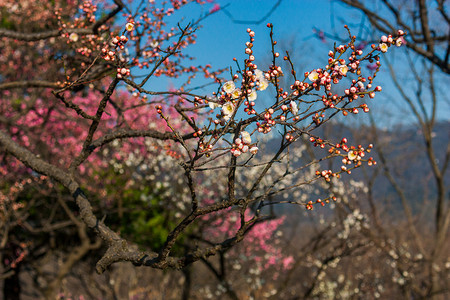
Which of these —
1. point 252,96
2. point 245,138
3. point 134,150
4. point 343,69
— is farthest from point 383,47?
point 134,150

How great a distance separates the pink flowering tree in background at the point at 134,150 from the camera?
1824 millimetres

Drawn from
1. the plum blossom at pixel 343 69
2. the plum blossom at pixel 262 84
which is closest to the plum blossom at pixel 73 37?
the plum blossom at pixel 262 84

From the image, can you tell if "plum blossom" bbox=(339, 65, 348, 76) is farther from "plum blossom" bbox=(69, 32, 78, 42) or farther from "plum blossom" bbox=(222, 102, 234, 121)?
"plum blossom" bbox=(69, 32, 78, 42)

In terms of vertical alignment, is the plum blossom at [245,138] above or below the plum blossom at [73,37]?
below

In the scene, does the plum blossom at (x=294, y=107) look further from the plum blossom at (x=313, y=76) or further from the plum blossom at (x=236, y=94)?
the plum blossom at (x=236, y=94)

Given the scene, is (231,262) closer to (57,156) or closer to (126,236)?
(126,236)

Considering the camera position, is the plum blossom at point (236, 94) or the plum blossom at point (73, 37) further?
the plum blossom at point (73, 37)

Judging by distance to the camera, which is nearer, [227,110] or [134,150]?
[227,110]

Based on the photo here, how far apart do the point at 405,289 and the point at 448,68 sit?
6.61m

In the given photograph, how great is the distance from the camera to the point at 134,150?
1074 cm

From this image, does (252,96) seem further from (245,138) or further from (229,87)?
(245,138)

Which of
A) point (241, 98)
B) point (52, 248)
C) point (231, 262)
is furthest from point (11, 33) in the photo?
point (231, 262)

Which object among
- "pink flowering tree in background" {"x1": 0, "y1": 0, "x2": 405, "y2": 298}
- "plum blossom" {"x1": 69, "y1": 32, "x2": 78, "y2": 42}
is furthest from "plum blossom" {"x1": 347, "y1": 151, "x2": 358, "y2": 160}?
"plum blossom" {"x1": 69, "y1": 32, "x2": 78, "y2": 42}

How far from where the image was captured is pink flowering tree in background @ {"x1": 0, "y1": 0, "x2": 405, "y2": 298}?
182 cm
